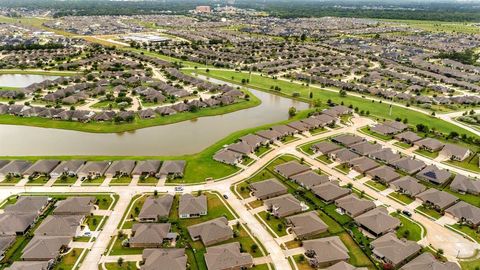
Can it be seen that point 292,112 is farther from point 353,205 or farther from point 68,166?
point 68,166

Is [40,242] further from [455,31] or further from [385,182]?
[455,31]

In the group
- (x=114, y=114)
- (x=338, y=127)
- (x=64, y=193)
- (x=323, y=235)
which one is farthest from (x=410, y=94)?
(x=64, y=193)

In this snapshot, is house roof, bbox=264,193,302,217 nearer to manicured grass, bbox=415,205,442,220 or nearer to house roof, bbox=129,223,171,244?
house roof, bbox=129,223,171,244

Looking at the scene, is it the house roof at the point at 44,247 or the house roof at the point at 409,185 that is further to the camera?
the house roof at the point at 409,185

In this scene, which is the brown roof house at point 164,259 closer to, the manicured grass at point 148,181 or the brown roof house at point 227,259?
the brown roof house at point 227,259

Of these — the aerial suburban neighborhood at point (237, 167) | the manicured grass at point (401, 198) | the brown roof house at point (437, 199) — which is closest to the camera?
the aerial suburban neighborhood at point (237, 167)

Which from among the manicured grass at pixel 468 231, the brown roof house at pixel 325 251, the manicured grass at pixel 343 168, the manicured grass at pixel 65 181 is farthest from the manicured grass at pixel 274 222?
the manicured grass at pixel 65 181

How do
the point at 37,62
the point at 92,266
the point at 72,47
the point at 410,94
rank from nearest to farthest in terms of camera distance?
the point at 92,266 → the point at 410,94 → the point at 37,62 → the point at 72,47
